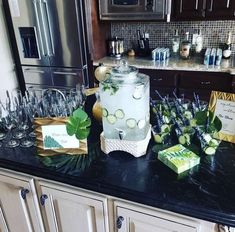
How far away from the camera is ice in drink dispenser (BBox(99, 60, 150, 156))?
2.92 feet

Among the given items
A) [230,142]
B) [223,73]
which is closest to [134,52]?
[223,73]

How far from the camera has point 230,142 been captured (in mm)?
1025

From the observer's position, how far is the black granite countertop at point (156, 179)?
0.73 metres

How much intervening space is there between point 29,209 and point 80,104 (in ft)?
1.70

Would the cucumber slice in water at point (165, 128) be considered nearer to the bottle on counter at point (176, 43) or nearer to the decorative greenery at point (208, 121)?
the decorative greenery at point (208, 121)

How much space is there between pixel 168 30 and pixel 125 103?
2362 mm

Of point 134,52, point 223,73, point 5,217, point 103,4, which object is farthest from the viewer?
point 134,52

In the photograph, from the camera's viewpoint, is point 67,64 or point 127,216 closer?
point 127,216

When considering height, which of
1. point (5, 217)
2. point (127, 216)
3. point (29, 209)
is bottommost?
point (5, 217)

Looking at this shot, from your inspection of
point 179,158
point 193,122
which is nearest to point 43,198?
point 179,158

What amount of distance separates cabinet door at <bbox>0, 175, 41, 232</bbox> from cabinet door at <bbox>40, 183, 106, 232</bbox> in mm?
63

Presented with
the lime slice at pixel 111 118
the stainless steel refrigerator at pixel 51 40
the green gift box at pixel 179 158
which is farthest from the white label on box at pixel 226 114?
the stainless steel refrigerator at pixel 51 40

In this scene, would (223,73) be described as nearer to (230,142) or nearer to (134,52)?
(134,52)

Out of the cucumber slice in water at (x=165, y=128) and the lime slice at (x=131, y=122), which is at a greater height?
the lime slice at (x=131, y=122)
